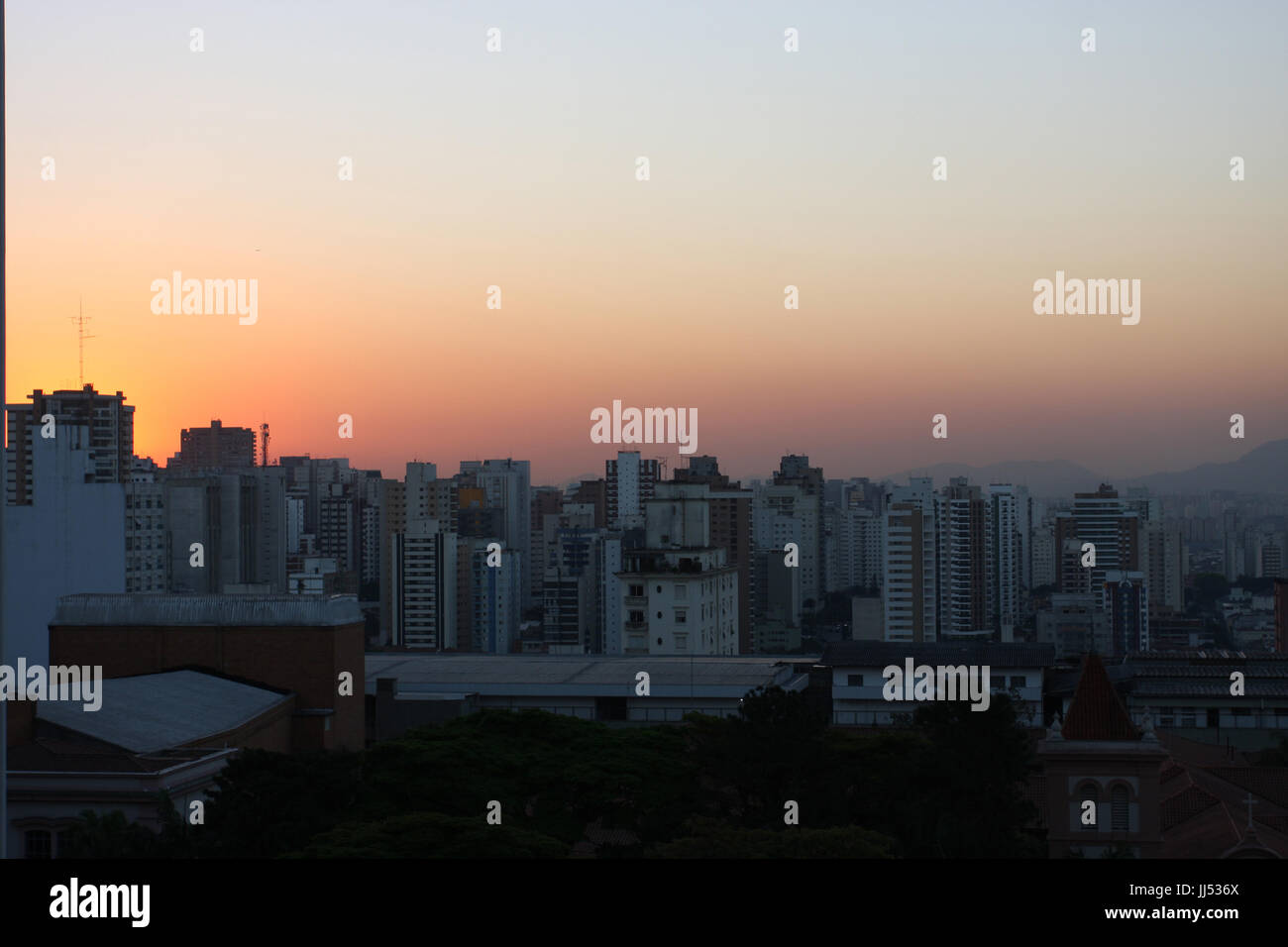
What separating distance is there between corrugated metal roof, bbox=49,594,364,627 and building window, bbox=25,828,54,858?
6.81 m

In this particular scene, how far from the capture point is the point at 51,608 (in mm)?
32688

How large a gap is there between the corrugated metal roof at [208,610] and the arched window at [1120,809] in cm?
1079

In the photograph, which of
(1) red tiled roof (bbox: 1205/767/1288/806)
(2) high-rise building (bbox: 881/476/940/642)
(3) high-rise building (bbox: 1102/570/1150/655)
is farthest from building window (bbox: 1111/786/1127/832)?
(2) high-rise building (bbox: 881/476/940/642)

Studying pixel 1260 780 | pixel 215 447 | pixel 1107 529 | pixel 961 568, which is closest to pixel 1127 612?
pixel 961 568

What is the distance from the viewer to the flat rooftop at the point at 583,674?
25.4 m

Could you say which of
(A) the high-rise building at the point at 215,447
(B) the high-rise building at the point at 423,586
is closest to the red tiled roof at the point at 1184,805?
(B) the high-rise building at the point at 423,586

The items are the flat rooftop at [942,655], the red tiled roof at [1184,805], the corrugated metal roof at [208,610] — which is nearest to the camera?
the red tiled roof at [1184,805]

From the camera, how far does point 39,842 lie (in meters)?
13.4

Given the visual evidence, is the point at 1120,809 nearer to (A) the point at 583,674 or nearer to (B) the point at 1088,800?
(B) the point at 1088,800

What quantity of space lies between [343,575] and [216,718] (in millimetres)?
50111

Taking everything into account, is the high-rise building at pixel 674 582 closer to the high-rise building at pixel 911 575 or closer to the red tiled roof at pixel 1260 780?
the high-rise building at pixel 911 575

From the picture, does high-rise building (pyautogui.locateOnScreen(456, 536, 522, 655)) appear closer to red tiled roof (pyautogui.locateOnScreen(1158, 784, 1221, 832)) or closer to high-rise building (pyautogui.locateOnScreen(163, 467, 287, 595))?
high-rise building (pyautogui.locateOnScreen(163, 467, 287, 595))
